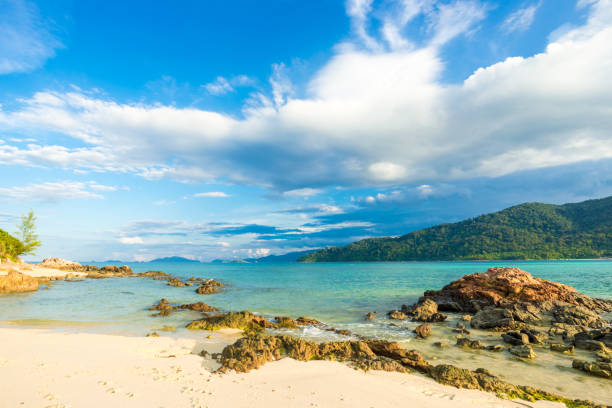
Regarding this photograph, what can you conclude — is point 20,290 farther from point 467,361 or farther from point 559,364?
point 559,364

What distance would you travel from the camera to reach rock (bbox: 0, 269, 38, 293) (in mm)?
31095

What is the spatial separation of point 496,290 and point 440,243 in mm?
176909

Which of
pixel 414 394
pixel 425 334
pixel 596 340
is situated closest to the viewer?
pixel 414 394

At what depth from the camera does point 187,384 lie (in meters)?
7.33

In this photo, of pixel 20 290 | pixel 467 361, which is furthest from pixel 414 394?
pixel 20 290

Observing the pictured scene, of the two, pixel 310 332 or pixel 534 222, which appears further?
pixel 534 222

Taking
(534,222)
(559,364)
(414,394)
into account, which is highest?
(534,222)

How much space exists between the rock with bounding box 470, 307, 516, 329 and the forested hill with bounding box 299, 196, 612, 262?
509 ft

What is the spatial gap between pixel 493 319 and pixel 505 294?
782cm

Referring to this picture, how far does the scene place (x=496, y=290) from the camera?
23453mm

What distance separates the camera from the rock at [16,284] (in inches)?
1224

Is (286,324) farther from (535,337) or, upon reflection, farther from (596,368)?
(596,368)

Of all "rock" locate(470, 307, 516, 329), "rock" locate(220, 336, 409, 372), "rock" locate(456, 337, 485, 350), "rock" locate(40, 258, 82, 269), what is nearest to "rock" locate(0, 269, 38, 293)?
"rock" locate(220, 336, 409, 372)

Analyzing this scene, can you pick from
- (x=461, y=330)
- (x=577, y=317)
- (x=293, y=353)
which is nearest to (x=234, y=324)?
(x=293, y=353)
